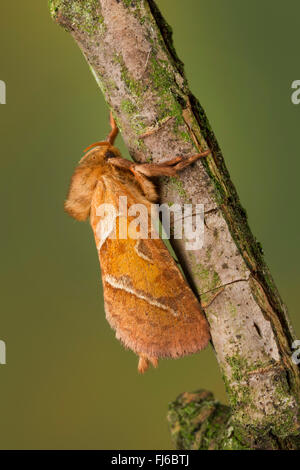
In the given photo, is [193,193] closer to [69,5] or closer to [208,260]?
[208,260]

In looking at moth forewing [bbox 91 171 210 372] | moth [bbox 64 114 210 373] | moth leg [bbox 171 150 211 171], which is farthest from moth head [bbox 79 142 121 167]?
moth leg [bbox 171 150 211 171]

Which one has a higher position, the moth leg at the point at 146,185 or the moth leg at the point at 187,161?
the moth leg at the point at 187,161

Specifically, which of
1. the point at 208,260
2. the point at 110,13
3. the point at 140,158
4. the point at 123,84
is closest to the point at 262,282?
the point at 208,260
